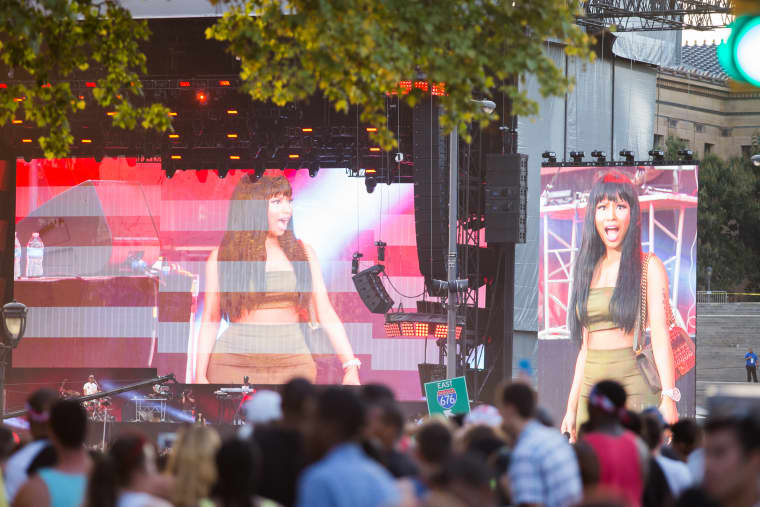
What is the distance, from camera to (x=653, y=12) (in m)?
27.1

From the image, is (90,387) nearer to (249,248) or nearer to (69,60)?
(249,248)


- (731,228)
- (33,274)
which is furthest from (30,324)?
(731,228)

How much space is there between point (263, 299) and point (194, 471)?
20.9 metres

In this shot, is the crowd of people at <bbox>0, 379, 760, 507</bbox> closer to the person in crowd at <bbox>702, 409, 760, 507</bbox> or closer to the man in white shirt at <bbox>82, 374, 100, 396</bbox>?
the person in crowd at <bbox>702, 409, 760, 507</bbox>

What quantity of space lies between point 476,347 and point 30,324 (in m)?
10.8

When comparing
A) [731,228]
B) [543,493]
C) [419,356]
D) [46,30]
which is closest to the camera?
[543,493]

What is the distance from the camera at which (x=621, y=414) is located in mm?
5676

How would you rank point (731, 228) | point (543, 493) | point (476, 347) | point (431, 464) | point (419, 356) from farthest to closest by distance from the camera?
point (731, 228) < point (419, 356) < point (476, 347) < point (431, 464) < point (543, 493)

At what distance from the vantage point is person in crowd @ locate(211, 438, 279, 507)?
4.29 meters

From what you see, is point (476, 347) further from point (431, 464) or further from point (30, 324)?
point (431, 464)

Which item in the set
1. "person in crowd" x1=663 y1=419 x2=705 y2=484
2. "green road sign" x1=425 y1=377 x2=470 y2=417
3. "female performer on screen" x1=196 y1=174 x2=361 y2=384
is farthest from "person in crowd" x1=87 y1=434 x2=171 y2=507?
"female performer on screen" x1=196 y1=174 x2=361 y2=384

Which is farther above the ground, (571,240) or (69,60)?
(69,60)

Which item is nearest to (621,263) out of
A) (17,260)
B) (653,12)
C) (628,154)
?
(628,154)

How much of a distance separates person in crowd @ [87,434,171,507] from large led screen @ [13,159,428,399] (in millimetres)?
19985
